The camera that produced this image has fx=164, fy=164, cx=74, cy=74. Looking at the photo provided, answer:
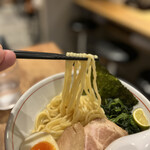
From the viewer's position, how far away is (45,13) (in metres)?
3.27

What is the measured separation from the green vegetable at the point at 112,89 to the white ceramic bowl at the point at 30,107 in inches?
1.8

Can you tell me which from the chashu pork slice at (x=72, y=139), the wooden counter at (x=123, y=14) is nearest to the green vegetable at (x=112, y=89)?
the chashu pork slice at (x=72, y=139)

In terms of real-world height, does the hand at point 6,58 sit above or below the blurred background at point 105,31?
above

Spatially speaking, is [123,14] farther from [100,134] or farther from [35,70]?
[100,134]

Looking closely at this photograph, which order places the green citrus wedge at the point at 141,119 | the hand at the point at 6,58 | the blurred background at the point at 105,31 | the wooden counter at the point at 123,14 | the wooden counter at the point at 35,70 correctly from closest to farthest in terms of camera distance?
the hand at the point at 6,58 → the green citrus wedge at the point at 141,119 → the wooden counter at the point at 35,70 → the wooden counter at the point at 123,14 → the blurred background at the point at 105,31

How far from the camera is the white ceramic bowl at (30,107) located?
0.87 m

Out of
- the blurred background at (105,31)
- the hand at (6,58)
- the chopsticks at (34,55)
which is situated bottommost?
the blurred background at (105,31)

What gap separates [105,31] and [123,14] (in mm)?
1075

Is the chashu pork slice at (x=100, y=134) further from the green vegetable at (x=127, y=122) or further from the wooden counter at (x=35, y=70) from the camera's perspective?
the wooden counter at (x=35, y=70)

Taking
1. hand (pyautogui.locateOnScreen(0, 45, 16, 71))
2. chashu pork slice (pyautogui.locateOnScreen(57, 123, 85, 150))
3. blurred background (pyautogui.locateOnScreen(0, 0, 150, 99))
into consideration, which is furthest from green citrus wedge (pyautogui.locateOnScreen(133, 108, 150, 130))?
blurred background (pyautogui.locateOnScreen(0, 0, 150, 99))

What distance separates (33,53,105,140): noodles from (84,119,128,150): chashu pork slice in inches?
3.2

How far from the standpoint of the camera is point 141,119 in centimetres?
102

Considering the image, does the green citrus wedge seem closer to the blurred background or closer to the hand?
the hand

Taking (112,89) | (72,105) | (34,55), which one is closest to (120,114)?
(112,89)
